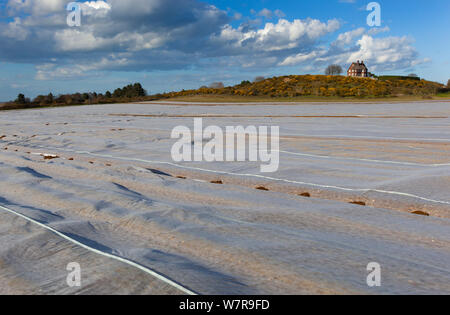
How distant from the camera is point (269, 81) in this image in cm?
7244

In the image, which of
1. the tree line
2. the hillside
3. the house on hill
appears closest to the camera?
the tree line

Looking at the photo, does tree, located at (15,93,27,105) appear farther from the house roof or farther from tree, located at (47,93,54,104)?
the house roof

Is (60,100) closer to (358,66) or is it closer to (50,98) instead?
(50,98)

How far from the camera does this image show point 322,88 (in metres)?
59.4

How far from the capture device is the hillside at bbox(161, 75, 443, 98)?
54438mm

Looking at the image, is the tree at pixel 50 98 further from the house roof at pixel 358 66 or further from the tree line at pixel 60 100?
the house roof at pixel 358 66

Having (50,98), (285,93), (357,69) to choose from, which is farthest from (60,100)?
(357,69)

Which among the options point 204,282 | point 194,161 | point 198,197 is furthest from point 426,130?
point 204,282

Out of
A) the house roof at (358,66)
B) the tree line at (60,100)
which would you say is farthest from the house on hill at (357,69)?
the tree line at (60,100)

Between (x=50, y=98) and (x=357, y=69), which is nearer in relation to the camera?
(x=50, y=98)

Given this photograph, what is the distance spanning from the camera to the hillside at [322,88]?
2143 inches

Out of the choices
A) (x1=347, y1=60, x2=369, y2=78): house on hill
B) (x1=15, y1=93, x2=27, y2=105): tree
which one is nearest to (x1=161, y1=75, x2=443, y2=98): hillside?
(x1=15, y1=93, x2=27, y2=105): tree

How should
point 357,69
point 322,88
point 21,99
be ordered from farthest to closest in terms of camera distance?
point 357,69
point 322,88
point 21,99

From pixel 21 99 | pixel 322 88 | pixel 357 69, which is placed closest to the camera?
pixel 21 99
